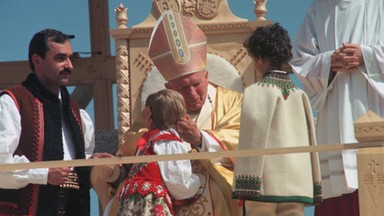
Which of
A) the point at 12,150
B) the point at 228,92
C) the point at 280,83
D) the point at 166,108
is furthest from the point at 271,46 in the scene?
the point at 12,150

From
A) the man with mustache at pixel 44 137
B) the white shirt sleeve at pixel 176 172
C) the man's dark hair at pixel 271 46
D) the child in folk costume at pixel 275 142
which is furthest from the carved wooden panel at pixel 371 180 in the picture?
the man with mustache at pixel 44 137

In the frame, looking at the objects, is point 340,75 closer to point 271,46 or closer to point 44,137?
point 271,46

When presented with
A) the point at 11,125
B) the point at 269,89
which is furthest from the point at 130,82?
the point at 269,89

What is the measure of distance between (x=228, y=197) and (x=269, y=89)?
0.76 meters

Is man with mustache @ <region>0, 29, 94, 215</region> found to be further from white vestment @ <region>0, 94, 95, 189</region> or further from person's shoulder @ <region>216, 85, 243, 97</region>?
person's shoulder @ <region>216, 85, 243, 97</region>

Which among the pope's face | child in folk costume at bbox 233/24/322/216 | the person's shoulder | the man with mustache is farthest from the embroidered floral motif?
the man with mustache

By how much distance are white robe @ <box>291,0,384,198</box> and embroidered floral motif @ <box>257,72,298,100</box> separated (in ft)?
2.21

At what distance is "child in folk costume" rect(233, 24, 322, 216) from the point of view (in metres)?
7.34

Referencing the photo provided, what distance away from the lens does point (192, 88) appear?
27.6 ft

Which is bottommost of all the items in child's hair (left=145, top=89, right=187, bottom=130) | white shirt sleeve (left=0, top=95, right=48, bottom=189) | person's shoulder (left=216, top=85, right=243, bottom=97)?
white shirt sleeve (left=0, top=95, right=48, bottom=189)

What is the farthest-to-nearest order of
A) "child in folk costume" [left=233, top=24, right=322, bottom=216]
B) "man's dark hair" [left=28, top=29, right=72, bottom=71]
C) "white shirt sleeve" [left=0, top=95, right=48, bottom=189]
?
1. "man's dark hair" [left=28, top=29, right=72, bottom=71]
2. "white shirt sleeve" [left=0, top=95, right=48, bottom=189]
3. "child in folk costume" [left=233, top=24, right=322, bottom=216]

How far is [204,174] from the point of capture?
26.1 feet

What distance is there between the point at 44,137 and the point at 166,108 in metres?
0.87

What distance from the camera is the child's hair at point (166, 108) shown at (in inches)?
Answer: 302
